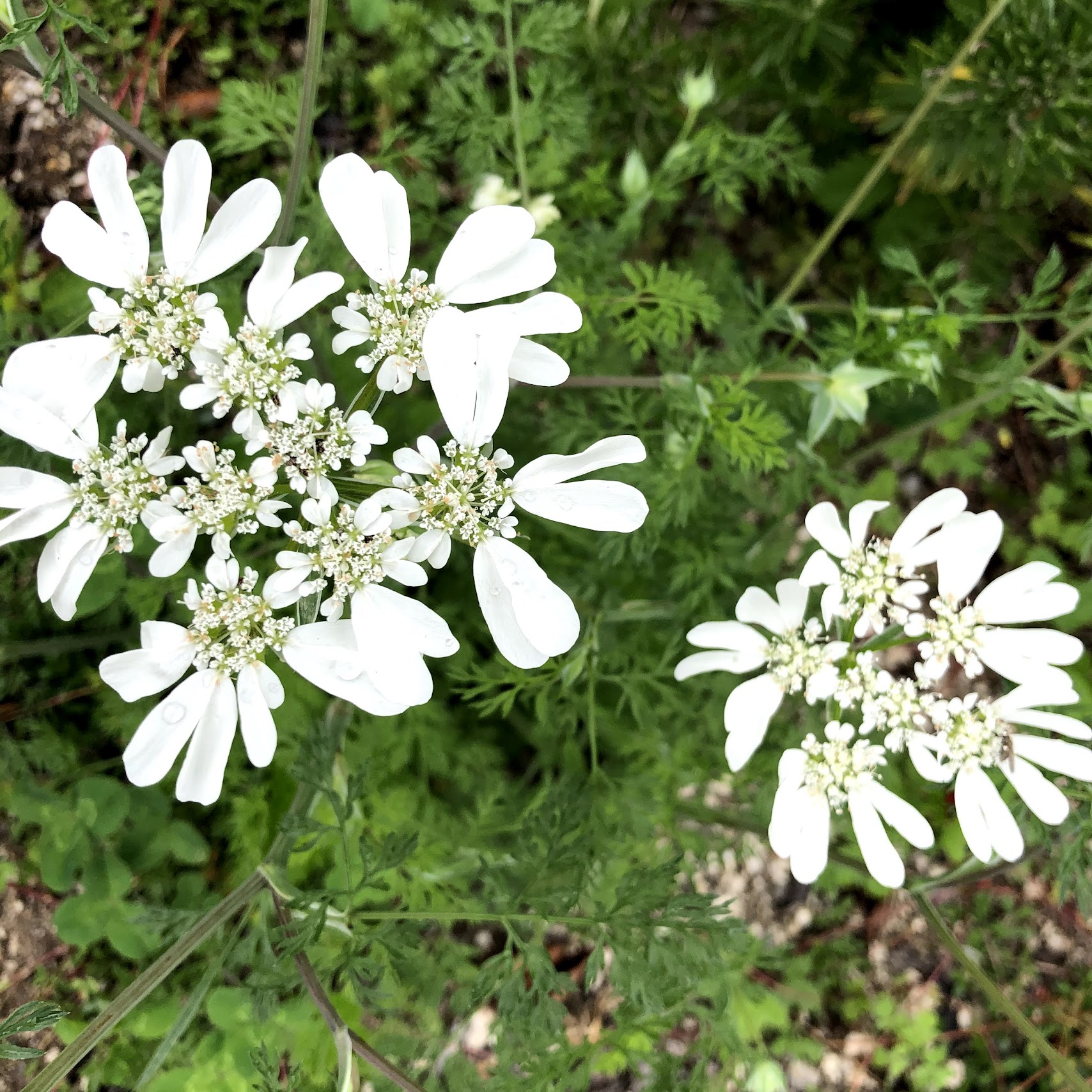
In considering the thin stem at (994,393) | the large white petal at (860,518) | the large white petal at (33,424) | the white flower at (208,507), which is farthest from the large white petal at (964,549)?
the large white petal at (33,424)

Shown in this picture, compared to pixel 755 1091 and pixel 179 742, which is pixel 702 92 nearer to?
pixel 179 742

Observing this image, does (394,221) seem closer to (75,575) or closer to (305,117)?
(305,117)

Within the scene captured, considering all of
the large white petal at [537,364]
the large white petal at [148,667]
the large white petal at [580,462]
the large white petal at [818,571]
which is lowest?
the large white petal at [148,667]

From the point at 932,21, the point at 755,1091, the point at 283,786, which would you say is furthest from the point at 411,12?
the point at 755,1091

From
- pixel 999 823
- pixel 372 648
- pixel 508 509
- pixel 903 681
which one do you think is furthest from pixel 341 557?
pixel 999 823

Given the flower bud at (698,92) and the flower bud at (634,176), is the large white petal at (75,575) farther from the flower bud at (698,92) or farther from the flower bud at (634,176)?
the flower bud at (698,92)

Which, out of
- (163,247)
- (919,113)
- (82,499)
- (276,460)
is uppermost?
(919,113)
